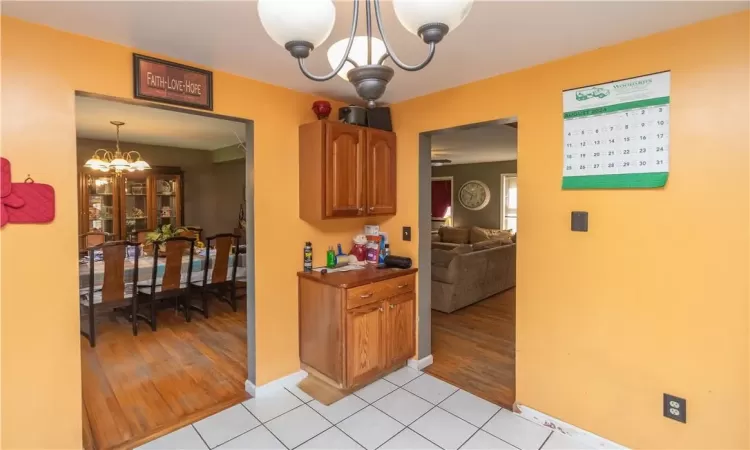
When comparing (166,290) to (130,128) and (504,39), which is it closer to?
(130,128)

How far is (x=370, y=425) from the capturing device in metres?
2.30

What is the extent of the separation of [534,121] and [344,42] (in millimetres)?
1478

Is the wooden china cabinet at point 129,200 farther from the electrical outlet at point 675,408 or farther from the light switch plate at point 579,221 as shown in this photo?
the electrical outlet at point 675,408

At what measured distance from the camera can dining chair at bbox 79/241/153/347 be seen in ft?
11.2

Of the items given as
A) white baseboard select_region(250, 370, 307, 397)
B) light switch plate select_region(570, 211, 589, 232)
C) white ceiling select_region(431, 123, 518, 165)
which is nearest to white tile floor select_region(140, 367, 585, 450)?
white baseboard select_region(250, 370, 307, 397)

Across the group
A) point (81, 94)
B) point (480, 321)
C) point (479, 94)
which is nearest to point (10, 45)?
point (81, 94)

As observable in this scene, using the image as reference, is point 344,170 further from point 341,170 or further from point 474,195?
point 474,195

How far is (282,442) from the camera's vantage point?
2141 millimetres

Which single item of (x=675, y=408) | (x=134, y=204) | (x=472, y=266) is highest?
(x=134, y=204)

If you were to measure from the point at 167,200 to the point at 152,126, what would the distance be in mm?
1899

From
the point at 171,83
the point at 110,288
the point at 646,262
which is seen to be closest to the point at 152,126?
the point at 110,288

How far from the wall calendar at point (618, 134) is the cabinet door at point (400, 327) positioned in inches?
56.2

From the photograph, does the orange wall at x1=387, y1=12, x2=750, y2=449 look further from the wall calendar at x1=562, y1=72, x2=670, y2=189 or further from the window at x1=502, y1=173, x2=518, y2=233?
the window at x1=502, y1=173, x2=518, y2=233

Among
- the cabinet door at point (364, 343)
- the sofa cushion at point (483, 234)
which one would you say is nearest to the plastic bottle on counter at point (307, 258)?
the cabinet door at point (364, 343)
